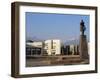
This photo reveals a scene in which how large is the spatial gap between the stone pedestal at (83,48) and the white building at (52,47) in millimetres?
229

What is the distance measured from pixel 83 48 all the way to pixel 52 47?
32cm

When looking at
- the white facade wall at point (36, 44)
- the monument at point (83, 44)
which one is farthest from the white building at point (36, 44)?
the monument at point (83, 44)

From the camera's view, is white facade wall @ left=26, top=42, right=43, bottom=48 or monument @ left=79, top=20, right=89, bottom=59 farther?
monument @ left=79, top=20, right=89, bottom=59

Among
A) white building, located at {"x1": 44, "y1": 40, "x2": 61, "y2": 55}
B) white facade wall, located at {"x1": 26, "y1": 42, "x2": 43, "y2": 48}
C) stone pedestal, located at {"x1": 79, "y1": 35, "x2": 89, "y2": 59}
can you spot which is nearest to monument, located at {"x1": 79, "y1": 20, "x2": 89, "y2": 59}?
stone pedestal, located at {"x1": 79, "y1": 35, "x2": 89, "y2": 59}

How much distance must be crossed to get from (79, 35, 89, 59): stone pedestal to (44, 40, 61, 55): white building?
0.23 meters

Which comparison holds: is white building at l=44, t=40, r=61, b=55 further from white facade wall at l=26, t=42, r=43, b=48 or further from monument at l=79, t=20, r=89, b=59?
monument at l=79, t=20, r=89, b=59

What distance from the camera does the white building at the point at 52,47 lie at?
2.10 meters

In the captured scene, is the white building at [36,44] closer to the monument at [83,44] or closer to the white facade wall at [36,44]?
the white facade wall at [36,44]

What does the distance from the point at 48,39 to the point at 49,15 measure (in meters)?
0.21

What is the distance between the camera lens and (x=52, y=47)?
213cm

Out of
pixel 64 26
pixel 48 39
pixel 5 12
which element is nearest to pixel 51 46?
pixel 48 39

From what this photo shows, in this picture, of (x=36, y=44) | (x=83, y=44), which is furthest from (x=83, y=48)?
(x=36, y=44)

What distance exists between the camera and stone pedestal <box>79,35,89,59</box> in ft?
7.33

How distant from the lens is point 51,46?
212 cm
